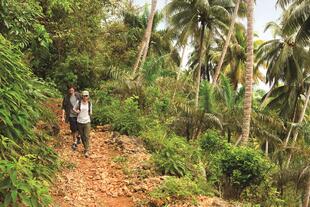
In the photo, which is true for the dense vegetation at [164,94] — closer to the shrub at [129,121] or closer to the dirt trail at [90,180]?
the shrub at [129,121]

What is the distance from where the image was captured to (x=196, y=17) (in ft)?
69.8

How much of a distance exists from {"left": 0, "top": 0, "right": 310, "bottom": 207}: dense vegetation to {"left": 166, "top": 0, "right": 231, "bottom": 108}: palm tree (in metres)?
0.05

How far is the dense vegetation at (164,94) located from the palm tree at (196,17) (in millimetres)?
53

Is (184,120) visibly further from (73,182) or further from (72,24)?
(73,182)

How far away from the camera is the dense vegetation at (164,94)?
6.13m

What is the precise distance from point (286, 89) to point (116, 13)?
35.6ft

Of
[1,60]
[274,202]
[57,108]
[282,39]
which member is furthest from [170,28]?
[1,60]

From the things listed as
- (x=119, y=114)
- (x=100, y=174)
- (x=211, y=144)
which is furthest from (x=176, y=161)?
(x=211, y=144)

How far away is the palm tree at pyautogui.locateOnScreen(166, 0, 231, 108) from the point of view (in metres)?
21.0

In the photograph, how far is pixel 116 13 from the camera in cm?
2008

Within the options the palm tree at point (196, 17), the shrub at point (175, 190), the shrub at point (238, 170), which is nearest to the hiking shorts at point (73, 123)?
the shrub at point (175, 190)

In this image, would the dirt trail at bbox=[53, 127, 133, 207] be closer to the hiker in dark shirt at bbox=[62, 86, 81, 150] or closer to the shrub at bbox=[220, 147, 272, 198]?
the hiker in dark shirt at bbox=[62, 86, 81, 150]

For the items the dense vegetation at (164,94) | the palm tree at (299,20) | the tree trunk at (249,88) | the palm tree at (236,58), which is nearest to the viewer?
the dense vegetation at (164,94)

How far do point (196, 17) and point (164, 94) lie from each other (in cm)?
493
